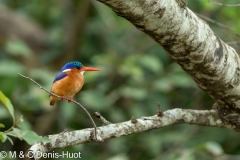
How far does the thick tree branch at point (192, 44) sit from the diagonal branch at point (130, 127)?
10 cm

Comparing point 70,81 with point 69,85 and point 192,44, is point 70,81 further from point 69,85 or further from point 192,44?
point 192,44

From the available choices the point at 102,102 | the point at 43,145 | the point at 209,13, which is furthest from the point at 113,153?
the point at 43,145

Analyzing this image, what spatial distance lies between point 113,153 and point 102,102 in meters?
0.74

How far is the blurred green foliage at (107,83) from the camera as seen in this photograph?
4.35 metres

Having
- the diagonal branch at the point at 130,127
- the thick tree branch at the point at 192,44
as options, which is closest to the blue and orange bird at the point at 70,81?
the diagonal branch at the point at 130,127

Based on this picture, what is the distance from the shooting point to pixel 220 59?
2.15 metres

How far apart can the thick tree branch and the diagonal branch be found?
96 mm

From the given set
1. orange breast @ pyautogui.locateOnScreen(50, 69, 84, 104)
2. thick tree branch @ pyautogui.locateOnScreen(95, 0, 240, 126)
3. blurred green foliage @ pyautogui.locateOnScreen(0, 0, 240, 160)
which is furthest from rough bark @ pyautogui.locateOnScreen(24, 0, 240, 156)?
blurred green foliage @ pyautogui.locateOnScreen(0, 0, 240, 160)

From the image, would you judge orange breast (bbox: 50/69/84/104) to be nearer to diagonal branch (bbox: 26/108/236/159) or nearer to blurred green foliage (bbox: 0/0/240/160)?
diagonal branch (bbox: 26/108/236/159)

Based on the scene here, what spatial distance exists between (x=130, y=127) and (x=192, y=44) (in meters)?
0.47

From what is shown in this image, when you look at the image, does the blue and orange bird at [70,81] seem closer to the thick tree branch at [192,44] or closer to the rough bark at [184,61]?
the rough bark at [184,61]

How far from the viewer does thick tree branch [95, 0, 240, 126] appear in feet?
5.82

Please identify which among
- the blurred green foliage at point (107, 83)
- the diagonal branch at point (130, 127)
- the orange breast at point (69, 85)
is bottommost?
the diagonal branch at point (130, 127)

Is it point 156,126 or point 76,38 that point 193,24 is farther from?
point 76,38
